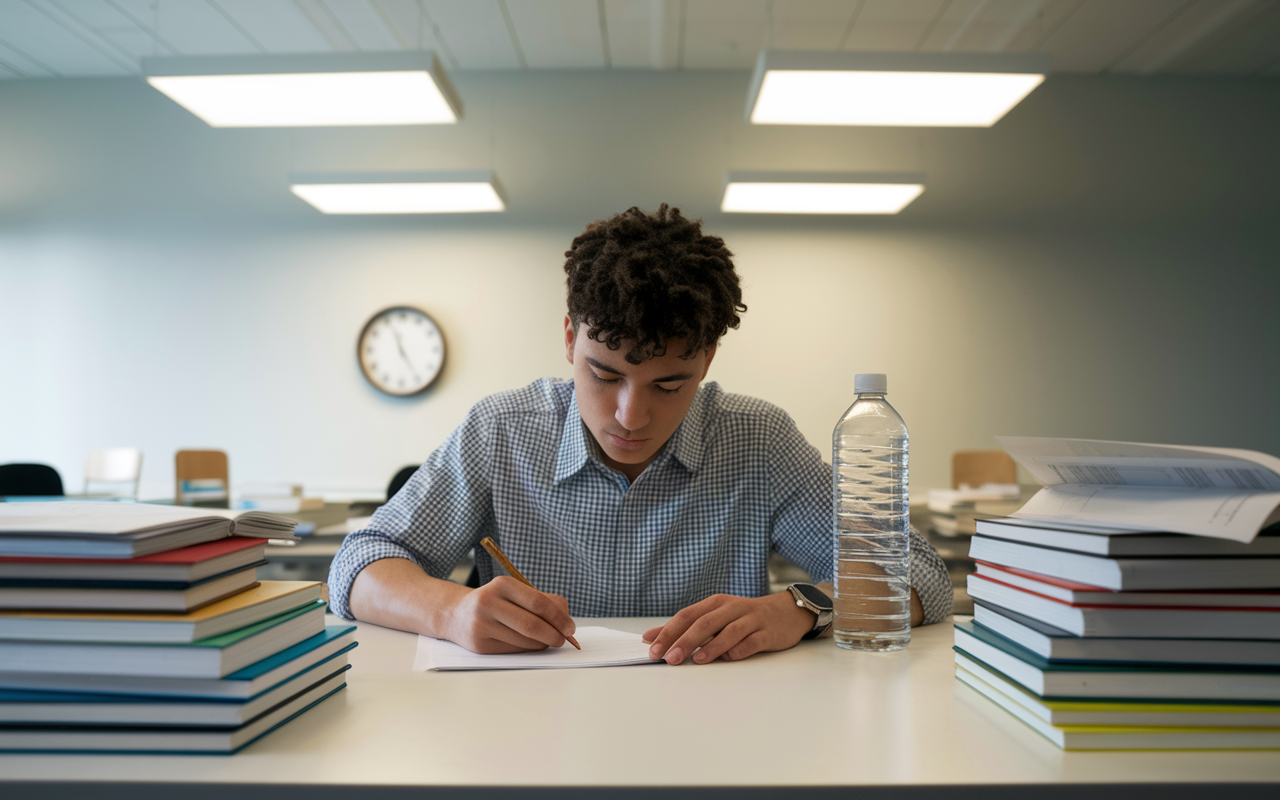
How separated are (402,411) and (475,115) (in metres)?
1.96

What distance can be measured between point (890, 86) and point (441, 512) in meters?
2.39

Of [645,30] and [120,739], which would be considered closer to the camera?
[120,739]

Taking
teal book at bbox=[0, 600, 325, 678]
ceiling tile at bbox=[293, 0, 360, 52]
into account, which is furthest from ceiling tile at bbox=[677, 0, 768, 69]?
teal book at bbox=[0, 600, 325, 678]

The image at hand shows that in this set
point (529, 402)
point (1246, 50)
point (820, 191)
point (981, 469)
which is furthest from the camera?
point (1246, 50)

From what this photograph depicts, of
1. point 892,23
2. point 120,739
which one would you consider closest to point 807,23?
point 892,23

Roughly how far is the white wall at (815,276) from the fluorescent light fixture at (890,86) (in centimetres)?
173

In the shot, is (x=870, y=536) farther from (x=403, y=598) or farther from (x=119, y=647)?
(x=119, y=647)

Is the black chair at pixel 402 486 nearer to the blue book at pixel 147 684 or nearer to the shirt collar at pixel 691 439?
the shirt collar at pixel 691 439

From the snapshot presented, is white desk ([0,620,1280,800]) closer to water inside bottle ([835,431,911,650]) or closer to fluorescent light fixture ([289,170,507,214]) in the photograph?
water inside bottle ([835,431,911,650])

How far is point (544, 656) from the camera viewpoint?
91 cm

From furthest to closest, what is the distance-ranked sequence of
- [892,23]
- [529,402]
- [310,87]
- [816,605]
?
[892,23], [310,87], [529,402], [816,605]

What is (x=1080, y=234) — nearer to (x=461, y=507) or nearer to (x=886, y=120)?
(x=886, y=120)

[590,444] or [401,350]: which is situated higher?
[401,350]

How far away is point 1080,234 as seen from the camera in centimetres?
481
